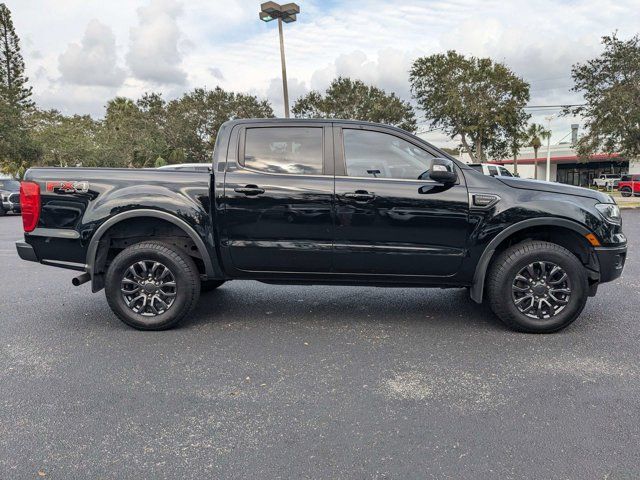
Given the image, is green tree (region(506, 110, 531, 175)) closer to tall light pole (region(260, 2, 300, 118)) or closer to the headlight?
tall light pole (region(260, 2, 300, 118))

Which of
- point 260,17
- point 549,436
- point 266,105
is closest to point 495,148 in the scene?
point 266,105

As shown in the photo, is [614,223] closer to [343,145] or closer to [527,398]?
[527,398]

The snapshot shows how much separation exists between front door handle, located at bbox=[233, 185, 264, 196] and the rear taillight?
1781 millimetres

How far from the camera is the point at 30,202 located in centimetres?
417

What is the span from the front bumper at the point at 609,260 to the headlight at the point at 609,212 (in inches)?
10.0

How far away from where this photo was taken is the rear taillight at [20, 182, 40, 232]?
13.7ft

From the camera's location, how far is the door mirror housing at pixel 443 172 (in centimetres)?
381

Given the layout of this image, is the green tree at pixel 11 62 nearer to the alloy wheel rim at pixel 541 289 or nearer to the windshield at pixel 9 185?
the windshield at pixel 9 185

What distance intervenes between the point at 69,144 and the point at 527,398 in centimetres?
4326

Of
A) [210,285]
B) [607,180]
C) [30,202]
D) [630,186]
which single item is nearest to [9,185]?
[210,285]

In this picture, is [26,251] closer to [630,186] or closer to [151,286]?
[151,286]

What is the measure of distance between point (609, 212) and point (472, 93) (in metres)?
29.0

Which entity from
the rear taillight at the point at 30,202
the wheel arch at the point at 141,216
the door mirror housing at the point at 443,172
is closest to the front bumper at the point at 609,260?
the door mirror housing at the point at 443,172

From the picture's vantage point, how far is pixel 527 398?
118 inches
